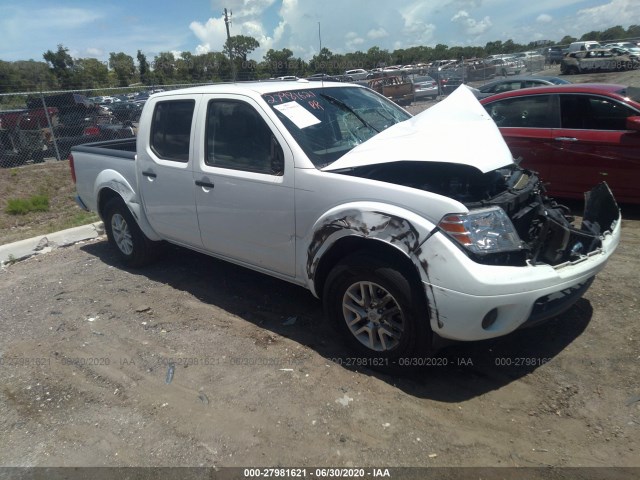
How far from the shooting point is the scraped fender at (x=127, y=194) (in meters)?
5.35

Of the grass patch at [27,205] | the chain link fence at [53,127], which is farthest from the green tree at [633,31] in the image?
the grass patch at [27,205]

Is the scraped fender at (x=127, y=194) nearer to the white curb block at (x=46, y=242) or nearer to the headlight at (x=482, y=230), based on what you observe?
the white curb block at (x=46, y=242)

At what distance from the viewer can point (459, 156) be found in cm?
325

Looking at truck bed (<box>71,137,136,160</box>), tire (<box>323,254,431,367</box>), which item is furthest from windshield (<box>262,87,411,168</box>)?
truck bed (<box>71,137,136,160</box>)

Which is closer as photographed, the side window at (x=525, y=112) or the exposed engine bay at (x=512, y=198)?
the exposed engine bay at (x=512, y=198)

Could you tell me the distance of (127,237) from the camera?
228 inches

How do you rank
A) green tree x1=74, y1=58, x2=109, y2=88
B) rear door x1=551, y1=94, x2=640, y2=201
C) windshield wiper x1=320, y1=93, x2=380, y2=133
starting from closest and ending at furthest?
windshield wiper x1=320, y1=93, x2=380, y2=133 → rear door x1=551, y1=94, x2=640, y2=201 → green tree x1=74, y1=58, x2=109, y2=88

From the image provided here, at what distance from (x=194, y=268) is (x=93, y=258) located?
161cm

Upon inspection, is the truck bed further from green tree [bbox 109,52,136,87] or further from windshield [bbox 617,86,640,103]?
green tree [bbox 109,52,136,87]

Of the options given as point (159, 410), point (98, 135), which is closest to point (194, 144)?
point (159, 410)

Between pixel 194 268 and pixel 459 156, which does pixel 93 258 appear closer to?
pixel 194 268

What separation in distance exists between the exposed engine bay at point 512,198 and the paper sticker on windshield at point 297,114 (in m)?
0.66

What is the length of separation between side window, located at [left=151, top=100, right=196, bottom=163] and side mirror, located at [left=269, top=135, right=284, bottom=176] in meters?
1.07

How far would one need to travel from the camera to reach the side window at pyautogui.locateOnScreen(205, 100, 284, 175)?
12.9 ft
